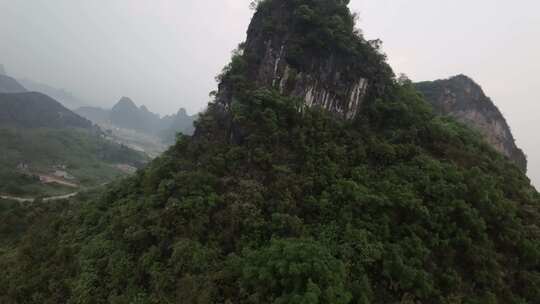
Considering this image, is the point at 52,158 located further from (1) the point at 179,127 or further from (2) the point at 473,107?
(1) the point at 179,127

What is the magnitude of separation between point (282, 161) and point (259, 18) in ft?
51.5

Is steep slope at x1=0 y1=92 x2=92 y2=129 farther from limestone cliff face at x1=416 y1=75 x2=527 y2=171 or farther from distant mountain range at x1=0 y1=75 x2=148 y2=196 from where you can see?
limestone cliff face at x1=416 y1=75 x2=527 y2=171

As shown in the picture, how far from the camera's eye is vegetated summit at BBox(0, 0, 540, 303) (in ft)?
40.3

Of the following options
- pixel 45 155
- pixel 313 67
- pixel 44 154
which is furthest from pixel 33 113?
pixel 313 67

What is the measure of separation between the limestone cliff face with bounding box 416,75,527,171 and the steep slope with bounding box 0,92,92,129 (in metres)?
112

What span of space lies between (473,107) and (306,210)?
49.7 metres

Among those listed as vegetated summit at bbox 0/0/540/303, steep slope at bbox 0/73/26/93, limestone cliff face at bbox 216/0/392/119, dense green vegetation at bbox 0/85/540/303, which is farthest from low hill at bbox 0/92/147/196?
steep slope at bbox 0/73/26/93

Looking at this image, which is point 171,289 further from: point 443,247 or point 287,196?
point 443,247

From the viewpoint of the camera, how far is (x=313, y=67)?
22625 millimetres

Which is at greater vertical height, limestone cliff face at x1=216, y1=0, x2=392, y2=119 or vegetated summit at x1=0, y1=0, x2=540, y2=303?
limestone cliff face at x1=216, y1=0, x2=392, y2=119

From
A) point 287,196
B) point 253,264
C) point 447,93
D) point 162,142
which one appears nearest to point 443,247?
point 287,196

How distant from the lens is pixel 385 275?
1221cm

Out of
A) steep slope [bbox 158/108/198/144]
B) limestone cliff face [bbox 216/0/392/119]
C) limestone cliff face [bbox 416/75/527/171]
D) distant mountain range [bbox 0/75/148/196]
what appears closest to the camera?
limestone cliff face [bbox 216/0/392/119]

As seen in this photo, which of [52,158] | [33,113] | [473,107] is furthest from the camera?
[33,113]
